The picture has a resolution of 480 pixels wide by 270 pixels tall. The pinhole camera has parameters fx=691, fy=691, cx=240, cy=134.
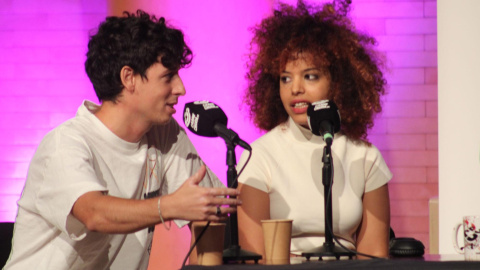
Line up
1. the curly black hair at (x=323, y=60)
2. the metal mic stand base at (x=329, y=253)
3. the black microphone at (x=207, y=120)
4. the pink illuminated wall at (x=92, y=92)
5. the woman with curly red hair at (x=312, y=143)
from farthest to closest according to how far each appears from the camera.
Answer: the pink illuminated wall at (x=92, y=92) → the curly black hair at (x=323, y=60) → the woman with curly red hair at (x=312, y=143) → the black microphone at (x=207, y=120) → the metal mic stand base at (x=329, y=253)

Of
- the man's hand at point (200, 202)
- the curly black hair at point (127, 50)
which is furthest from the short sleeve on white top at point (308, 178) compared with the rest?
the man's hand at point (200, 202)

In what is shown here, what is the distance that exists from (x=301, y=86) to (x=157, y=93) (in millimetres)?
547

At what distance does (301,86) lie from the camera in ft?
8.54

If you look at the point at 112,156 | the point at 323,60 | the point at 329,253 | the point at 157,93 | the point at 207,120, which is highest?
the point at 323,60

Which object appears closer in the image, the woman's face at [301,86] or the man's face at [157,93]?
the man's face at [157,93]

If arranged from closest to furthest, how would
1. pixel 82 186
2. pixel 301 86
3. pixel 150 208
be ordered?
pixel 150 208, pixel 82 186, pixel 301 86

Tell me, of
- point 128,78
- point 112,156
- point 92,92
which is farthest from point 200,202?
point 92,92

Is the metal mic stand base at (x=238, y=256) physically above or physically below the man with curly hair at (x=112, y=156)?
below

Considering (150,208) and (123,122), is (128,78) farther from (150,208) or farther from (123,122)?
(150,208)

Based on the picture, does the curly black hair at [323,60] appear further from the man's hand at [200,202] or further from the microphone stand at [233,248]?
the man's hand at [200,202]

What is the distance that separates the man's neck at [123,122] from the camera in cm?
245
